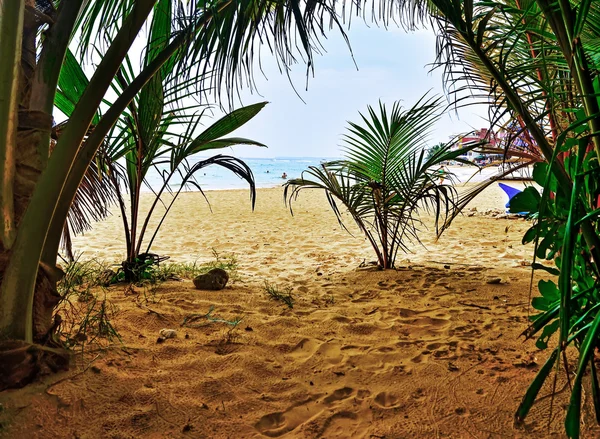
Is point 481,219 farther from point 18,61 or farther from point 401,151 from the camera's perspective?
point 18,61

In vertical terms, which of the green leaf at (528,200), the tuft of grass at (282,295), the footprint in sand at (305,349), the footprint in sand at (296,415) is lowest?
the footprint in sand at (296,415)

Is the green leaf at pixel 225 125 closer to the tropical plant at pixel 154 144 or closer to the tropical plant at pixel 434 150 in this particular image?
the tropical plant at pixel 154 144

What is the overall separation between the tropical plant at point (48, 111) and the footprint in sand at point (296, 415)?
2.63 ft

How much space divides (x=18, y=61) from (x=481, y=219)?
6.92 m

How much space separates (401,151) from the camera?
3365mm

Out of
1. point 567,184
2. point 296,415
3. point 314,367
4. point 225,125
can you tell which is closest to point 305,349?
point 314,367

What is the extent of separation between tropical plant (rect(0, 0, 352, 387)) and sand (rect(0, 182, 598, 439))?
0.30 meters

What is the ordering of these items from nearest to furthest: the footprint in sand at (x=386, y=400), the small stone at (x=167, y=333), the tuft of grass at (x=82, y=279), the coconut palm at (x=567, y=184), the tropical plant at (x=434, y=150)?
1. the coconut palm at (x=567, y=184)
2. the footprint in sand at (x=386, y=400)
3. the small stone at (x=167, y=333)
4. the tuft of grass at (x=82, y=279)
5. the tropical plant at (x=434, y=150)

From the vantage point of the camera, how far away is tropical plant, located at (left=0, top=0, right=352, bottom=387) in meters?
1.22

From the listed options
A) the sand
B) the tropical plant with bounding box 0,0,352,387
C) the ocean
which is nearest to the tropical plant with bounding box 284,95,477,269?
the sand

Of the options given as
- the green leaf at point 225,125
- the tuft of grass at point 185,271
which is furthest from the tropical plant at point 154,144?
the tuft of grass at point 185,271

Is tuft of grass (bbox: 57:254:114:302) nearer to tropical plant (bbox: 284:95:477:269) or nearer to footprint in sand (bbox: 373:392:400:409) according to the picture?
tropical plant (bbox: 284:95:477:269)

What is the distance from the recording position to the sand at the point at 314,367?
1.25 meters

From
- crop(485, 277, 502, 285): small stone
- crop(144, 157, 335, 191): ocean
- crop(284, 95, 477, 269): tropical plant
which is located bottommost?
crop(485, 277, 502, 285): small stone
